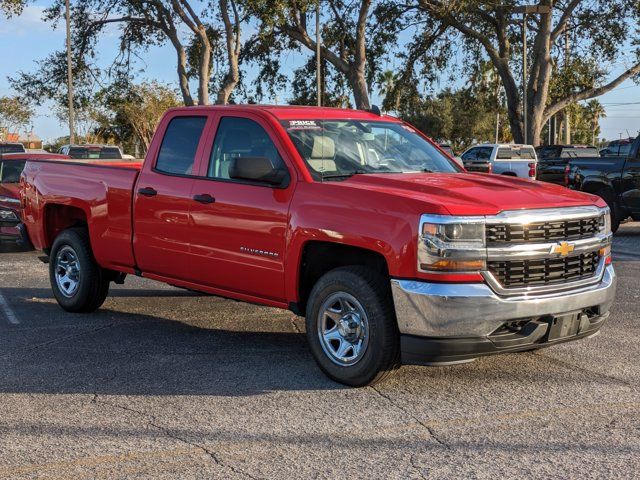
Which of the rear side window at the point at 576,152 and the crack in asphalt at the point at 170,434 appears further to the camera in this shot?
the rear side window at the point at 576,152

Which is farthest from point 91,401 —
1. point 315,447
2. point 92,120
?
point 92,120

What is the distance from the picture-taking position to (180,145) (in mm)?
7465

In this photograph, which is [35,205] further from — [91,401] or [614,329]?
[614,329]

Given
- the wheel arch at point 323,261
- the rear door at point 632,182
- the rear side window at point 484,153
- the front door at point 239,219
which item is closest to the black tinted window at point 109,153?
the rear door at point 632,182

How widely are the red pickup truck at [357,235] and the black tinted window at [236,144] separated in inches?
0.5

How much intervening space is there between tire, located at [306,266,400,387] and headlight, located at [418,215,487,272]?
1.41ft

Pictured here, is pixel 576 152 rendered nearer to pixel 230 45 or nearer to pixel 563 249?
pixel 230 45

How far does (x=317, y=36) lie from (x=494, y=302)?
2684cm

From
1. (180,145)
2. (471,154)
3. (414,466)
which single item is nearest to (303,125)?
(180,145)

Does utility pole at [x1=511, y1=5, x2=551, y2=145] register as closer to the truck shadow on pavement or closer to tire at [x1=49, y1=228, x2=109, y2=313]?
the truck shadow on pavement

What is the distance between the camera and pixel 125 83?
33312 millimetres

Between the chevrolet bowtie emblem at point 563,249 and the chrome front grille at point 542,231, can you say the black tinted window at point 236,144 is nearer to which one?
the chrome front grille at point 542,231

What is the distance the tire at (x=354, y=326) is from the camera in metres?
5.65

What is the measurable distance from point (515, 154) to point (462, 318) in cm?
2518
